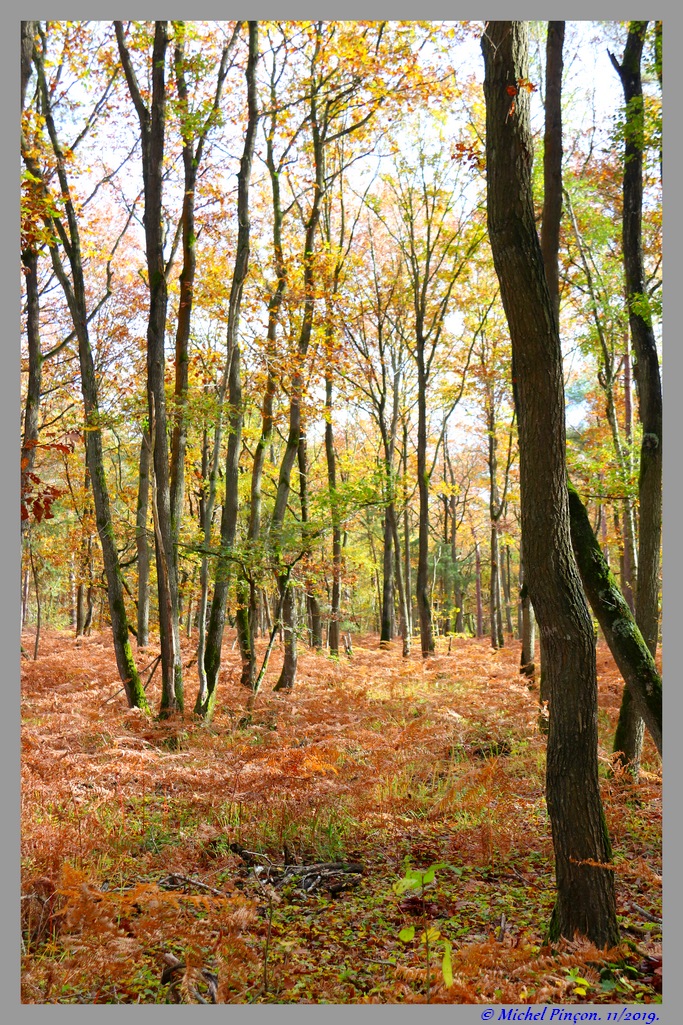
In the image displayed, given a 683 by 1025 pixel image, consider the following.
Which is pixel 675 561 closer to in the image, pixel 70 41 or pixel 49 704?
pixel 49 704

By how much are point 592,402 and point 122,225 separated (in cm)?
926

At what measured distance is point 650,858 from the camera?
12.5 feet

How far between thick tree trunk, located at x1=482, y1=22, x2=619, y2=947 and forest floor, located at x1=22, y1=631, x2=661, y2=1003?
28 centimetres

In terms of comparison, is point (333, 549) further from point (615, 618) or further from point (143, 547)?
point (615, 618)

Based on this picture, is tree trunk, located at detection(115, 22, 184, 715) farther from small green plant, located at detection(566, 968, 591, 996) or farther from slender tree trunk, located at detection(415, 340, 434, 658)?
slender tree trunk, located at detection(415, 340, 434, 658)

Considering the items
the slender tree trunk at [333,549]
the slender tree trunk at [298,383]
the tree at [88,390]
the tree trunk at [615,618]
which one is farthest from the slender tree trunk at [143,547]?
the tree trunk at [615,618]

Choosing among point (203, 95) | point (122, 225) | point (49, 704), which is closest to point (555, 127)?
point (203, 95)

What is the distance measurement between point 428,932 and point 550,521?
1881mm

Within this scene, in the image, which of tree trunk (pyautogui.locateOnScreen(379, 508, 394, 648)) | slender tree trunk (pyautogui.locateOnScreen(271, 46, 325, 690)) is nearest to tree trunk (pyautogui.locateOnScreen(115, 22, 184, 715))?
slender tree trunk (pyautogui.locateOnScreen(271, 46, 325, 690))

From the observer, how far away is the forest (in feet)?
9.14

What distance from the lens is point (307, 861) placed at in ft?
13.0

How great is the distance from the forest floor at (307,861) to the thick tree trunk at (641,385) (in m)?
0.91

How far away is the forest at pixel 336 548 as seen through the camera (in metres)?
2.79

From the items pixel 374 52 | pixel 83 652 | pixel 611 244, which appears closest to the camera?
pixel 374 52
